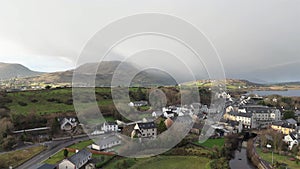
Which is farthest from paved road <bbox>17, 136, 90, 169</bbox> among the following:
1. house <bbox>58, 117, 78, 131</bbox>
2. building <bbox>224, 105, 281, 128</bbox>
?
building <bbox>224, 105, 281, 128</bbox>

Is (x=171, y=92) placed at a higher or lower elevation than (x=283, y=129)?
higher

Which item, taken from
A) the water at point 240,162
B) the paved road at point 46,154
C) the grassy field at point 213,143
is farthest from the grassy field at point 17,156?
the water at point 240,162

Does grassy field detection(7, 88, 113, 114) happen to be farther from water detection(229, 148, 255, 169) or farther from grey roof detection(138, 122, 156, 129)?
water detection(229, 148, 255, 169)

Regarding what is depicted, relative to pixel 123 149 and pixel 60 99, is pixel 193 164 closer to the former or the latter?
pixel 123 149

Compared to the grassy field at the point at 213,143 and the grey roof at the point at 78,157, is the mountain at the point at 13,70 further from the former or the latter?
the grassy field at the point at 213,143

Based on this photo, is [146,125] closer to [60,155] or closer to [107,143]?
[107,143]

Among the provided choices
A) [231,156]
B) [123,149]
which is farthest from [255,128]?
[123,149]
